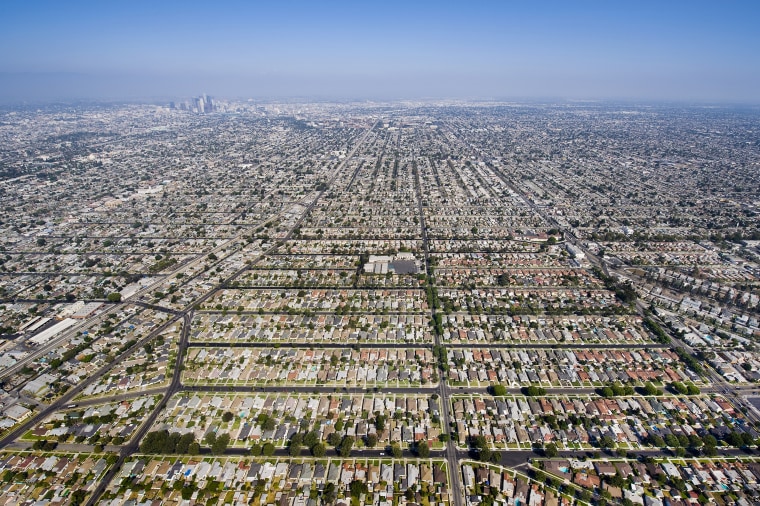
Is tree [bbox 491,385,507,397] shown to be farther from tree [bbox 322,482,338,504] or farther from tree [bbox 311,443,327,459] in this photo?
tree [bbox 322,482,338,504]

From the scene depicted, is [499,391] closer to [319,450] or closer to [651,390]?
[651,390]

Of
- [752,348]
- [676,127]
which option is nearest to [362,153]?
[752,348]

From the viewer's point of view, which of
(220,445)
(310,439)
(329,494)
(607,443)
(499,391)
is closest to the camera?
(329,494)

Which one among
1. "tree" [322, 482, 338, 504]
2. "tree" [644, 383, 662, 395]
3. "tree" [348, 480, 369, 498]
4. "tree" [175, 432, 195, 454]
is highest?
"tree" [644, 383, 662, 395]

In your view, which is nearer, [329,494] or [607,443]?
[329,494]

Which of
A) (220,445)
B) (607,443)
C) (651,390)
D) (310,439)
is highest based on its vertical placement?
(651,390)

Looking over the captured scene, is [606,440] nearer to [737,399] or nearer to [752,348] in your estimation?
[737,399]

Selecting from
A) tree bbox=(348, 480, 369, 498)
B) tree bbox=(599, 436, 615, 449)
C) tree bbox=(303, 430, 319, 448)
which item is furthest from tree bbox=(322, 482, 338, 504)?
tree bbox=(599, 436, 615, 449)

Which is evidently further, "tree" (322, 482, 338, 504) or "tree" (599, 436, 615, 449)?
"tree" (599, 436, 615, 449)

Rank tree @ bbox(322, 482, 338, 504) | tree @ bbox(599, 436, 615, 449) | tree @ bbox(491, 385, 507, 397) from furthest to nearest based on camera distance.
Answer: tree @ bbox(491, 385, 507, 397)
tree @ bbox(599, 436, 615, 449)
tree @ bbox(322, 482, 338, 504)

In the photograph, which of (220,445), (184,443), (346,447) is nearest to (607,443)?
(346,447)

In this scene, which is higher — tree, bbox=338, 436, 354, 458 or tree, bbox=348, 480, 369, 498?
tree, bbox=338, 436, 354, 458

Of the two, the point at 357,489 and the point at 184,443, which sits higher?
the point at 184,443
